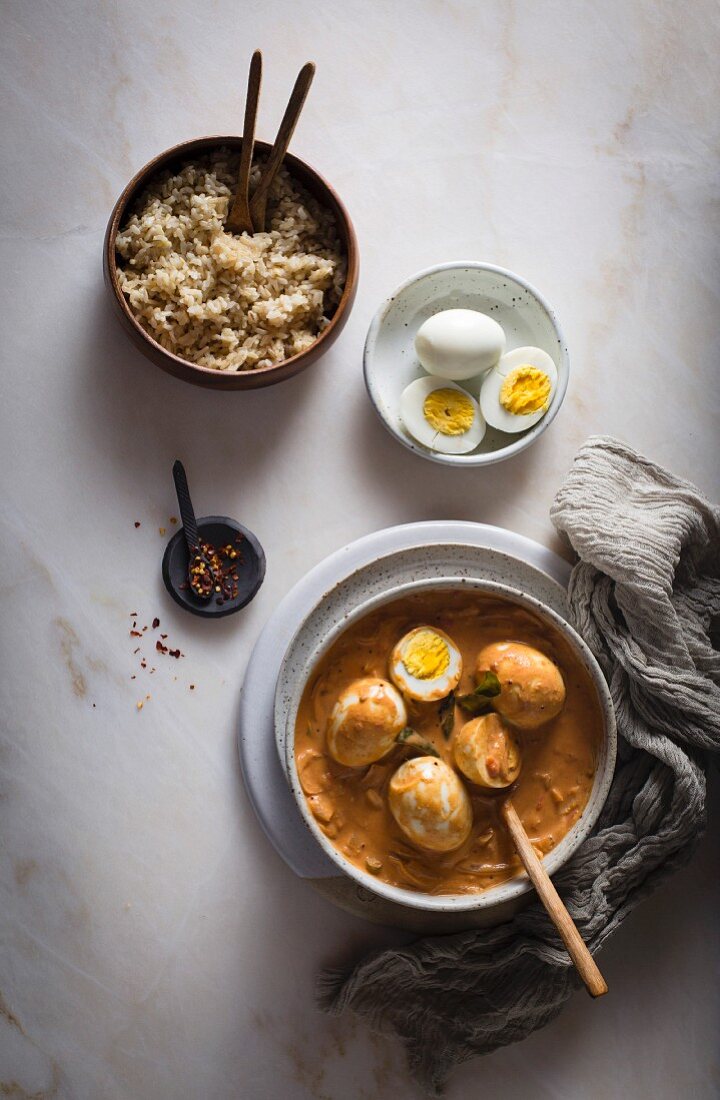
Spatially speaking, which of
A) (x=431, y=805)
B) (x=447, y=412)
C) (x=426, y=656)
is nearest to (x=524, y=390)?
(x=447, y=412)

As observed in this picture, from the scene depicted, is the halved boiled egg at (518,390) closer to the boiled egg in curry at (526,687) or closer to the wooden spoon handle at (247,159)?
the boiled egg in curry at (526,687)

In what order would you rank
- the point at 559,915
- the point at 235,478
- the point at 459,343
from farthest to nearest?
1. the point at 235,478
2. the point at 459,343
3. the point at 559,915

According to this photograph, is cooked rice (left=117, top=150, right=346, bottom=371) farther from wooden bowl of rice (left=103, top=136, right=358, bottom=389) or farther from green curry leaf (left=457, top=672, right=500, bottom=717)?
green curry leaf (left=457, top=672, right=500, bottom=717)

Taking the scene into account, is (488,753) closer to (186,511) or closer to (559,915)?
(559,915)

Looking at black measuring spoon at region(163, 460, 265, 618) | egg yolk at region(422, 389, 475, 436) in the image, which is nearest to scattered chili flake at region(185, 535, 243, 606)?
black measuring spoon at region(163, 460, 265, 618)

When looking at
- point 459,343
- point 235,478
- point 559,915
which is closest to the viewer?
point 559,915

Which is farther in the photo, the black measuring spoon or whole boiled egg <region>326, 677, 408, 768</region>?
the black measuring spoon
